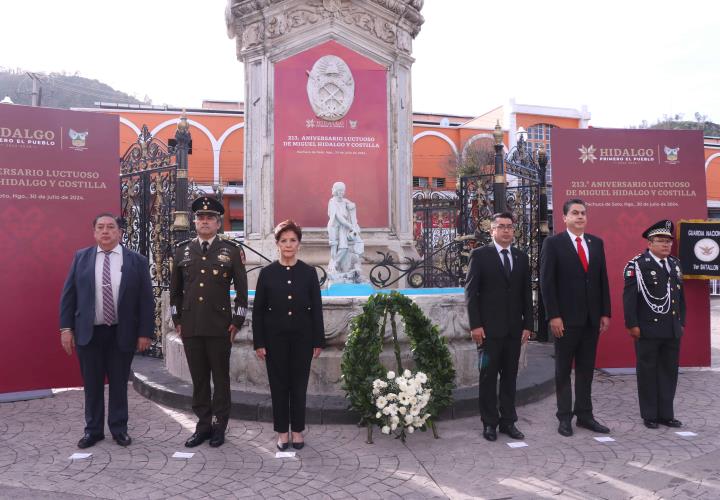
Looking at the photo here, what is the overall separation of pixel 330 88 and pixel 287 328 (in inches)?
187

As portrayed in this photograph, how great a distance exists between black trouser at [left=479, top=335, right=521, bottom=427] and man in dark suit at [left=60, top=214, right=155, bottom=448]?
2.73 m

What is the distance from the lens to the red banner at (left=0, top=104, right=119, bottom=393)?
18.4 feet

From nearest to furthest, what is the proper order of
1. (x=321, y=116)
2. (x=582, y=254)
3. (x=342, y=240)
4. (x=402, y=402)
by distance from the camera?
1. (x=402, y=402)
2. (x=582, y=254)
3. (x=342, y=240)
4. (x=321, y=116)

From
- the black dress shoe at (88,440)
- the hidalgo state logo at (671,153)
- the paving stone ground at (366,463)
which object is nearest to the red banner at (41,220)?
the paving stone ground at (366,463)

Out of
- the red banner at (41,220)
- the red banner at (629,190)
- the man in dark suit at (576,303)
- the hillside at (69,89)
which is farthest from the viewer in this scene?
the hillside at (69,89)

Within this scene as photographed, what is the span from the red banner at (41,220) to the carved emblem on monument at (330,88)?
9.20 feet

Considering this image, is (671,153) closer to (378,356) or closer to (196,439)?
(378,356)

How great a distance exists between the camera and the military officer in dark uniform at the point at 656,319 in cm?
471

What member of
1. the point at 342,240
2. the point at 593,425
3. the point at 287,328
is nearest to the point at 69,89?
the point at 342,240

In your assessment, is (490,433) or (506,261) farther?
(506,261)

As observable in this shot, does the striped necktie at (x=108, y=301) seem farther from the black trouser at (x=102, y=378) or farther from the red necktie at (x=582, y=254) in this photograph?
the red necktie at (x=582, y=254)

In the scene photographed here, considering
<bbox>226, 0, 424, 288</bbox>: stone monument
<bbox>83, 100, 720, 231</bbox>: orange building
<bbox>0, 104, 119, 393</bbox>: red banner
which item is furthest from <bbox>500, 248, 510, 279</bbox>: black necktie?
<bbox>83, 100, 720, 231</bbox>: orange building

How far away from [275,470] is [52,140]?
4.26m

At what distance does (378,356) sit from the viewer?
4520 millimetres
